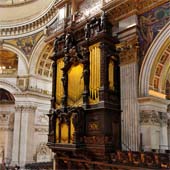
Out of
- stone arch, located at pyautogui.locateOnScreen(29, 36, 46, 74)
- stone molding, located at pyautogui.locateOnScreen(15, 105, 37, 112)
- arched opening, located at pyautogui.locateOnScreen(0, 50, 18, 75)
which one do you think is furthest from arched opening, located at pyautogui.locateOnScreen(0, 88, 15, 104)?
stone arch, located at pyautogui.locateOnScreen(29, 36, 46, 74)

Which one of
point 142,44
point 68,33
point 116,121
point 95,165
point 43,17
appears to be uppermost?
point 43,17

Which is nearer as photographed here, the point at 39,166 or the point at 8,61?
the point at 39,166

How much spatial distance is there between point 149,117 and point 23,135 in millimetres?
9908

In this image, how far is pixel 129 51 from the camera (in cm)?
823

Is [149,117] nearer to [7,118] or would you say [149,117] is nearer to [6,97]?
[7,118]

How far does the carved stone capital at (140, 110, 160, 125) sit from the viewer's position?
756cm

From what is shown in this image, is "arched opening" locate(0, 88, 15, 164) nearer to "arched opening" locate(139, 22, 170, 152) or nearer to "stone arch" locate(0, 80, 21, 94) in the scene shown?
"stone arch" locate(0, 80, 21, 94)

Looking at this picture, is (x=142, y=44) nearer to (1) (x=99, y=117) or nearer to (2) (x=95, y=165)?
(1) (x=99, y=117)

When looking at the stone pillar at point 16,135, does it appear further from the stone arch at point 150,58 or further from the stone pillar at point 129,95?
the stone arch at point 150,58

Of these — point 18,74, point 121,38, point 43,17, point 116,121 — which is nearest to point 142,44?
point 121,38

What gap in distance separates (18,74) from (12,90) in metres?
1.07

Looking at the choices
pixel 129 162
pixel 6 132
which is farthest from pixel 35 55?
pixel 129 162

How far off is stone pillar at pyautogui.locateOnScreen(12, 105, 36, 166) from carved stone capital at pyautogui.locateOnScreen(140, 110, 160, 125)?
9.58m

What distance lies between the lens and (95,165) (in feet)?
26.3
